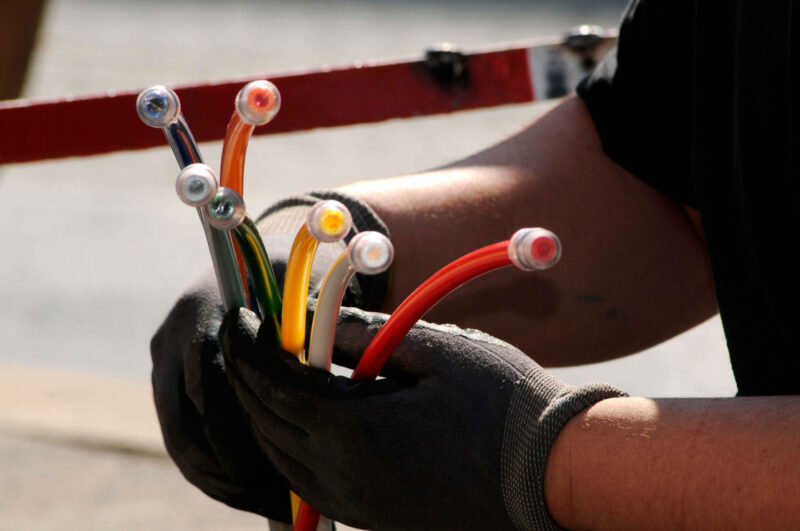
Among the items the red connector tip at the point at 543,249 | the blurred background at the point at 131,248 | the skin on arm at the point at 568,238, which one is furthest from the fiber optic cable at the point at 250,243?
the blurred background at the point at 131,248

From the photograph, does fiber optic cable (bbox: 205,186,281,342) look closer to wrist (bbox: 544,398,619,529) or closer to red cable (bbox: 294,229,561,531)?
red cable (bbox: 294,229,561,531)

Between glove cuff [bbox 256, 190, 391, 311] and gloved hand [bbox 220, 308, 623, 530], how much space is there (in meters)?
0.21

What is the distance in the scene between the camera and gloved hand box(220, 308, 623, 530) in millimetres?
641

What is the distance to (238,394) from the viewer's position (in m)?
0.68

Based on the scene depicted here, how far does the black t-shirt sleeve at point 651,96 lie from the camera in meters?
0.92

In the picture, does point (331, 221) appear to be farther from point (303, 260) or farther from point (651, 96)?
point (651, 96)

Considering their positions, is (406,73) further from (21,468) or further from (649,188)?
(21,468)

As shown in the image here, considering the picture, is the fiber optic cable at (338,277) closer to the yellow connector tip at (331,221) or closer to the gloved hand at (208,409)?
Answer: the yellow connector tip at (331,221)

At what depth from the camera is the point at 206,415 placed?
2.44ft

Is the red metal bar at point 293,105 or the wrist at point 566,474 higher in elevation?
the red metal bar at point 293,105

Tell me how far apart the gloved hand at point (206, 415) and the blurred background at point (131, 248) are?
0.49 meters

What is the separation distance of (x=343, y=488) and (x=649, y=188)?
0.50m

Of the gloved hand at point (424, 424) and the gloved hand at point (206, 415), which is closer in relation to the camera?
the gloved hand at point (424, 424)

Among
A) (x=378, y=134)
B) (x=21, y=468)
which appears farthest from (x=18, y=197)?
(x=21, y=468)
